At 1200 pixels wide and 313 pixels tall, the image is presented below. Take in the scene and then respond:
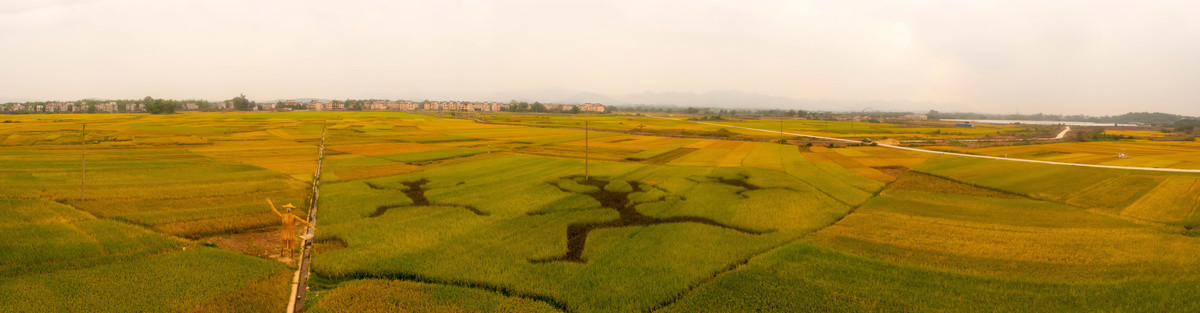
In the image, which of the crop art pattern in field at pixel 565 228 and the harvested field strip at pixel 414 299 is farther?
the crop art pattern in field at pixel 565 228

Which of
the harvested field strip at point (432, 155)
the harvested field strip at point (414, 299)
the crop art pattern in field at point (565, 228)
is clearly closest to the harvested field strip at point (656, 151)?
the crop art pattern in field at point (565, 228)

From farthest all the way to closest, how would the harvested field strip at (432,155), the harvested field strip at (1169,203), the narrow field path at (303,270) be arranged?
the harvested field strip at (432,155) → the harvested field strip at (1169,203) → the narrow field path at (303,270)

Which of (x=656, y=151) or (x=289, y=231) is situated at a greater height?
(x=656, y=151)

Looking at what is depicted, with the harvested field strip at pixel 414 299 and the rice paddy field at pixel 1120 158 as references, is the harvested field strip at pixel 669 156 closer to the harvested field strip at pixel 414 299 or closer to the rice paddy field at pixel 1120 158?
the harvested field strip at pixel 414 299

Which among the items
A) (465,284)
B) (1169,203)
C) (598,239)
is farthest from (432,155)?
(1169,203)

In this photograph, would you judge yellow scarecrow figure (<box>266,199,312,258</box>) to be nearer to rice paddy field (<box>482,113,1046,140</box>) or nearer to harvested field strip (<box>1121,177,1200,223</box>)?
harvested field strip (<box>1121,177,1200,223</box>)

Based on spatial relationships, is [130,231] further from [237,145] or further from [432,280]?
[237,145]

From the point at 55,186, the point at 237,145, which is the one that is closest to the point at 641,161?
the point at 55,186

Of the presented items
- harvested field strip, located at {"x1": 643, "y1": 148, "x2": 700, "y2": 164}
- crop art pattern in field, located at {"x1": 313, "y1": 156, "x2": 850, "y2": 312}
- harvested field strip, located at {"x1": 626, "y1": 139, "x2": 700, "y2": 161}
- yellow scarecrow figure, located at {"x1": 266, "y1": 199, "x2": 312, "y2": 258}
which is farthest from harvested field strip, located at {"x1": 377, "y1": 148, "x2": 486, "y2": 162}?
yellow scarecrow figure, located at {"x1": 266, "y1": 199, "x2": 312, "y2": 258}

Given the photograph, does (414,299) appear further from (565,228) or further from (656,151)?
(656,151)

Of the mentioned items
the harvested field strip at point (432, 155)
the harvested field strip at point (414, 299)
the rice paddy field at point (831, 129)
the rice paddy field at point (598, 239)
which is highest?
the rice paddy field at point (831, 129)
